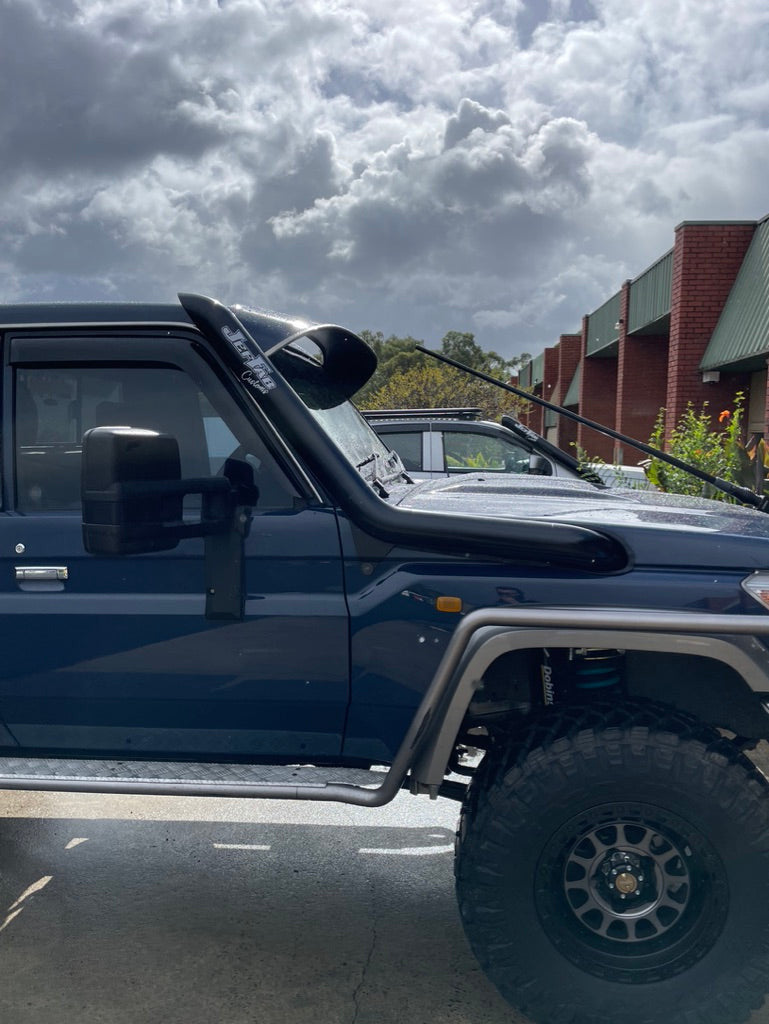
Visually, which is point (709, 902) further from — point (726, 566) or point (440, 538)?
point (440, 538)

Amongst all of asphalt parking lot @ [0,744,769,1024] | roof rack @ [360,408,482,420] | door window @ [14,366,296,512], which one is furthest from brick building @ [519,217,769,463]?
door window @ [14,366,296,512]

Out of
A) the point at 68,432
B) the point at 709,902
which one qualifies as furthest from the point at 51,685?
the point at 709,902

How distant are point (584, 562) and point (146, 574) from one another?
1.31m

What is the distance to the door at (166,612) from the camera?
2.93 metres

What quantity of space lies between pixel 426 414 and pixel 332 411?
536 cm

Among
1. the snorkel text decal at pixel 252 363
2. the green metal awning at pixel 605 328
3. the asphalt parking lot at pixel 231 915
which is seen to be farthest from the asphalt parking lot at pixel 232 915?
the green metal awning at pixel 605 328

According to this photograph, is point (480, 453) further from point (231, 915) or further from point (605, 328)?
point (605, 328)

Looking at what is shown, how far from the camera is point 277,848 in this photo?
4391 millimetres

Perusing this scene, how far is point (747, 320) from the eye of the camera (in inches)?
568

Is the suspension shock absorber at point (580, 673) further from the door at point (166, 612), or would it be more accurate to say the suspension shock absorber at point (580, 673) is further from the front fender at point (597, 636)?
the door at point (166, 612)

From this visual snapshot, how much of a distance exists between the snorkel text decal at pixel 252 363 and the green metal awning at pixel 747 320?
38.7 ft

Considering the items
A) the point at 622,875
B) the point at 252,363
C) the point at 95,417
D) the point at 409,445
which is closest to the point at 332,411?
the point at 252,363

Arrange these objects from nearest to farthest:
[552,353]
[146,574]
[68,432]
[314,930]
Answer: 1. [146,574]
2. [68,432]
3. [314,930]
4. [552,353]

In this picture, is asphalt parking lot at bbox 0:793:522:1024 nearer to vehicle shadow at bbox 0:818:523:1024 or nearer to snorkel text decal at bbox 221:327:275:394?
vehicle shadow at bbox 0:818:523:1024
